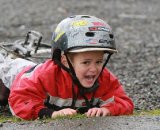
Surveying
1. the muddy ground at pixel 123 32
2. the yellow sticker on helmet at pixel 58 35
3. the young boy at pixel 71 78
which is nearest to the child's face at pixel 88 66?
the young boy at pixel 71 78

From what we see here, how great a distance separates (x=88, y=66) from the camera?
268 inches

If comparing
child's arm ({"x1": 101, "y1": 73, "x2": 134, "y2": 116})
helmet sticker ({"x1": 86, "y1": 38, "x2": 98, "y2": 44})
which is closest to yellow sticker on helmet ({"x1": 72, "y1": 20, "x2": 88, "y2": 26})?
helmet sticker ({"x1": 86, "y1": 38, "x2": 98, "y2": 44})

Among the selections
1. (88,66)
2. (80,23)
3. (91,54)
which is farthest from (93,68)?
(80,23)

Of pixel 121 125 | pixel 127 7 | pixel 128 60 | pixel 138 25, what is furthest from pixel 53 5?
pixel 121 125

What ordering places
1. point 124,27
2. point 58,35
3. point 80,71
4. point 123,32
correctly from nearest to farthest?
point 80,71 → point 58,35 → point 123,32 → point 124,27

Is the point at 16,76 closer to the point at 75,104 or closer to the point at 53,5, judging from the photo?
the point at 75,104

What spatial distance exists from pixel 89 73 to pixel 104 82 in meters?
0.52

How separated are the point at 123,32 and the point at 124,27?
3.35 feet

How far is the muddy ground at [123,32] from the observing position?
873 centimetres

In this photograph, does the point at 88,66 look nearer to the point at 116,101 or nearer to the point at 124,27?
the point at 116,101

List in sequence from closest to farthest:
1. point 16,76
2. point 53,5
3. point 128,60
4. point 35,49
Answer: point 16,76, point 35,49, point 128,60, point 53,5

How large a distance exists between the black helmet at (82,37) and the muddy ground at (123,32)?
0.93 meters

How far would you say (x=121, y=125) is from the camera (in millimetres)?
6289

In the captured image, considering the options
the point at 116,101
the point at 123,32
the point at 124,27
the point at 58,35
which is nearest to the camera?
the point at 58,35
